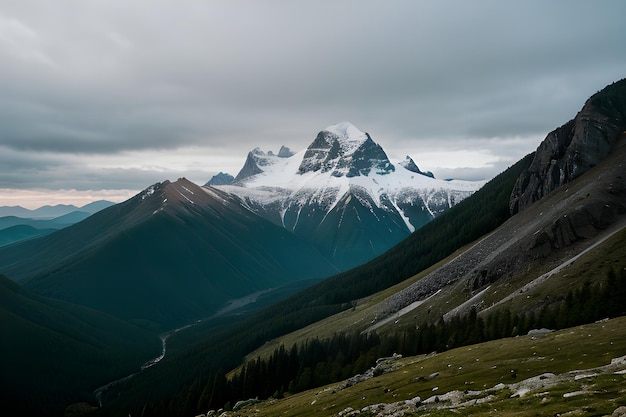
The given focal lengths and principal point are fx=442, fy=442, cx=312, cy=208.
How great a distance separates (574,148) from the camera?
165 metres

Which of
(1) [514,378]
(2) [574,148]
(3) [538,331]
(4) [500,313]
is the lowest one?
(3) [538,331]

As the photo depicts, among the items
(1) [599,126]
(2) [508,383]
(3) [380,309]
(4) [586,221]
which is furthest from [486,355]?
(1) [599,126]

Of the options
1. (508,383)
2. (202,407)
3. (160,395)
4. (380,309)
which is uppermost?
(508,383)

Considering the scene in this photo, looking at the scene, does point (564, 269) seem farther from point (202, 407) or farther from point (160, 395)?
point (160, 395)

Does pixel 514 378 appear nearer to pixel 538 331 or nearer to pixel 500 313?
pixel 538 331

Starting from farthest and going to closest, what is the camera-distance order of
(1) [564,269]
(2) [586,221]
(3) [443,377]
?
1. (2) [586,221]
2. (1) [564,269]
3. (3) [443,377]

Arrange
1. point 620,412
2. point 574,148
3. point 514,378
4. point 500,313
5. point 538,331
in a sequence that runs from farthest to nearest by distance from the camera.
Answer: point 574,148, point 500,313, point 538,331, point 514,378, point 620,412

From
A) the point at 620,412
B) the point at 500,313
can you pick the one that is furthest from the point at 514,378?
the point at 500,313

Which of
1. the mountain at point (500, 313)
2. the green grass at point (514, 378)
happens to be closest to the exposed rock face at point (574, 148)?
the mountain at point (500, 313)

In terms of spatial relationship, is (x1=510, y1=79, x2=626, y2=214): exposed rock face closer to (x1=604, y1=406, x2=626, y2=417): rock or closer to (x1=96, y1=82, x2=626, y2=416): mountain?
(x1=96, y1=82, x2=626, y2=416): mountain

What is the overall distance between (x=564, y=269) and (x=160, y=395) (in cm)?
17233

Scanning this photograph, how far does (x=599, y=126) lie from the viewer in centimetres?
16500

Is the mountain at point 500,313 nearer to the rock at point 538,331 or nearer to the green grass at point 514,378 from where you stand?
the green grass at point 514,378

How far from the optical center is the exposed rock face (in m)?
161
